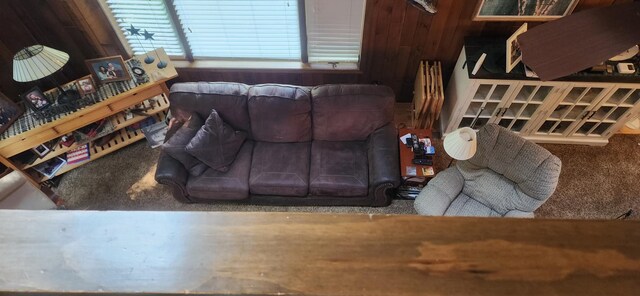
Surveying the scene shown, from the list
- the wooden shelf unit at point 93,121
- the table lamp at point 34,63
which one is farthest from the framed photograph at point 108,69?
the table lamp at point 34,63

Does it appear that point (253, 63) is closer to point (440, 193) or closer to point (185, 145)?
point (185, 145)

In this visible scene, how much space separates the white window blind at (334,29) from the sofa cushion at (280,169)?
3.08 ft

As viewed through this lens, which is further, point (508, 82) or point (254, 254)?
point (508, 82)

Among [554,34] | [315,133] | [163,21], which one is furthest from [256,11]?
[554,34]

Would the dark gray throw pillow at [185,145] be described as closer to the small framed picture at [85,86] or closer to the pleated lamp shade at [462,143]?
the small framed picture at [85,86]

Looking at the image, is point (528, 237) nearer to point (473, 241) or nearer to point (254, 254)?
point (473, 241)

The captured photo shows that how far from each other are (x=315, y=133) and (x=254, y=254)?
8.05 feet

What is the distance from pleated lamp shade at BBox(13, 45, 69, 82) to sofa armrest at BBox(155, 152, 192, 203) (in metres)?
0.94

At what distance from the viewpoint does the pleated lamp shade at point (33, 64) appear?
2.40 meters

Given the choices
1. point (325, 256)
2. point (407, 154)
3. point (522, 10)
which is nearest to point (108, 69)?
point (407, 154)

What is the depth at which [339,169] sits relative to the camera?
2779 millimetres

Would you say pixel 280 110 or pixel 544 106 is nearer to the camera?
pixel 280 110

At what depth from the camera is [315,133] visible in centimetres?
296

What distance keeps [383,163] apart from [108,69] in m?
2.30
